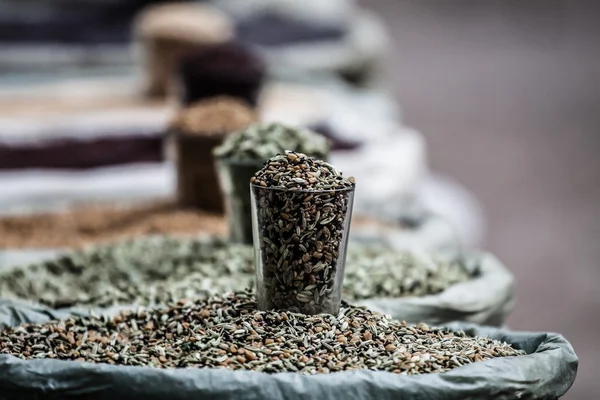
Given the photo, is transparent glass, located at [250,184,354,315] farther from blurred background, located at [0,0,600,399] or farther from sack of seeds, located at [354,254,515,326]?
blurred background, located at [0,0,600,399]

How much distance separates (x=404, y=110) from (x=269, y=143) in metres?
7.39

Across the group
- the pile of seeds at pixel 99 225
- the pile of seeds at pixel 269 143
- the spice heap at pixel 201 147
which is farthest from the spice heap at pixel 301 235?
the spice heap at pixel 201 147

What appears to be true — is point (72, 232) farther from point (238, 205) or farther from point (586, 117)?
point (586, 117)

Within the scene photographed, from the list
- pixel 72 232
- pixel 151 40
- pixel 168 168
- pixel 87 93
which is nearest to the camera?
pixel 72 232

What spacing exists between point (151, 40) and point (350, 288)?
303 centimetres

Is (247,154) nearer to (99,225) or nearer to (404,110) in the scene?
(99,225)

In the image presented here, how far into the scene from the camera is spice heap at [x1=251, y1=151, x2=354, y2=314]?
174 centimetres

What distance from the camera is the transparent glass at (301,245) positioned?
1.74 metres

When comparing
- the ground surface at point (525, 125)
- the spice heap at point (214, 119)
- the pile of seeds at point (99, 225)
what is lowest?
Result: the ground surface at point (525, 125)

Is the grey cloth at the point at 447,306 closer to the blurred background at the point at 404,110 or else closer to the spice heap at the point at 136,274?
the spice heap at the point at 136,274

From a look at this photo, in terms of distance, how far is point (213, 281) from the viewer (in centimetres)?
215

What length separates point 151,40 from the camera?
4.85 m

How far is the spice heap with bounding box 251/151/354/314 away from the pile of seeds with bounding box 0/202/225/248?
4.11 ft

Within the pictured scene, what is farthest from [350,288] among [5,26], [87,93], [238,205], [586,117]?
[586,117]
